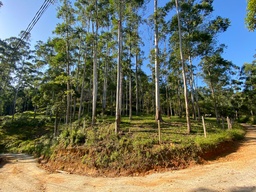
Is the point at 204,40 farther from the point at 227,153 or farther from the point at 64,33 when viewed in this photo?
the point at 64,33

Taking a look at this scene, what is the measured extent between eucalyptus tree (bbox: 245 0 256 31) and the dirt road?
17.0 feet

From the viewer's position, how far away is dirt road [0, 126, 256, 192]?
16.4 ft

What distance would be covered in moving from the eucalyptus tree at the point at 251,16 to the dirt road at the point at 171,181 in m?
5.17

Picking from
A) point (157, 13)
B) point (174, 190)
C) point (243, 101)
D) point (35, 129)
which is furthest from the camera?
point (243, 101)

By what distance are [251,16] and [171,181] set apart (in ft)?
22.2

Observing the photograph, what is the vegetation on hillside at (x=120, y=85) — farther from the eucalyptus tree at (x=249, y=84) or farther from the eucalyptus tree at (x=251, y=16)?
the eucalyptus tree at (x=251, y=16)

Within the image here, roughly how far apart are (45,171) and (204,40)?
591 inches

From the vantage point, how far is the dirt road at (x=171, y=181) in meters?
4.98

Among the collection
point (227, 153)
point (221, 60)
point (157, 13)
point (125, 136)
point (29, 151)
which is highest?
point (157, 13)

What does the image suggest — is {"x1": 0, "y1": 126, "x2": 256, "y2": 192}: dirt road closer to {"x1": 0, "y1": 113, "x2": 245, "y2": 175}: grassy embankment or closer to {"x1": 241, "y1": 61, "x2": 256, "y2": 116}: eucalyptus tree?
{"x1": 0, "y1": 113, "x2": 245, "y2": 175}: grassy embankment

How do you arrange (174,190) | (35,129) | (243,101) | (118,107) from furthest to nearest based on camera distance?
1. (243,101)
2. (35,129)
3. (118,107)
4. (174,190)

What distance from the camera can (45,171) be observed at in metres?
8.41

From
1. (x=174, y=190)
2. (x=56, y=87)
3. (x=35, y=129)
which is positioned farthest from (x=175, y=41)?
(x=35, y=129)

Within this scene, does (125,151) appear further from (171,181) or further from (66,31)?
(66,31)
